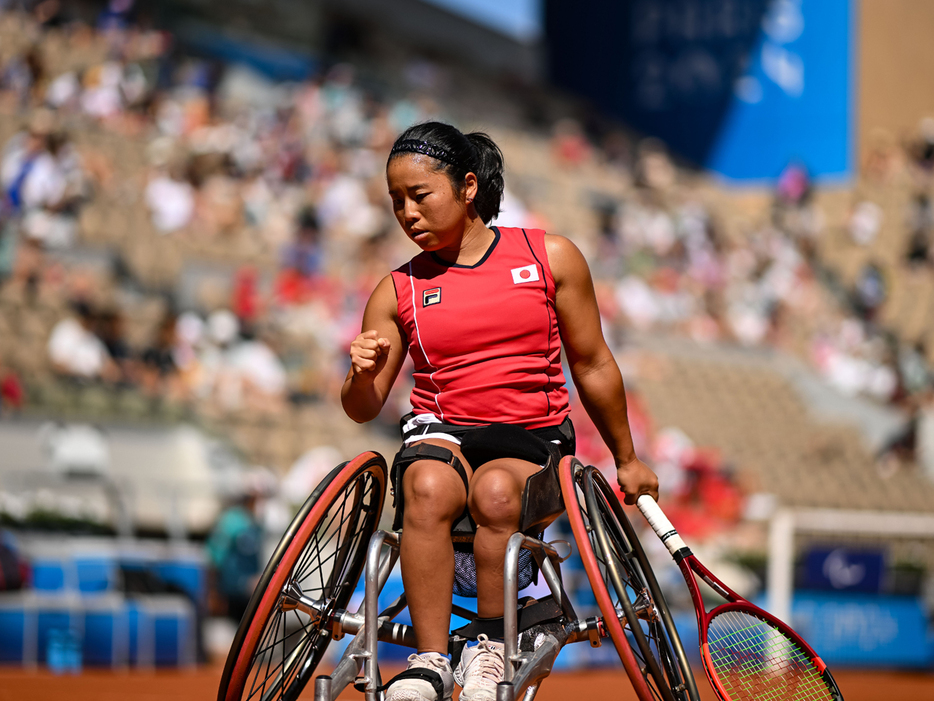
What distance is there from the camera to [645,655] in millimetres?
2697

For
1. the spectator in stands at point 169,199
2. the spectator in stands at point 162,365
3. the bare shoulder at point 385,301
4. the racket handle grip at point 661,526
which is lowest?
the racket handle grip at point 661,526

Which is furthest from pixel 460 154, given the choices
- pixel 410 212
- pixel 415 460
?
pixel 415 460

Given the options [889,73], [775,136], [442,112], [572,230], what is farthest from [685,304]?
[889,73]

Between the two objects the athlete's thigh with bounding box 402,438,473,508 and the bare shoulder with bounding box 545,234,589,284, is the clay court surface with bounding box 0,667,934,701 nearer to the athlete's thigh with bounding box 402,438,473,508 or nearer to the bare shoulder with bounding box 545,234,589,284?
the athlete's thigh with bounding box 402,438,473,508

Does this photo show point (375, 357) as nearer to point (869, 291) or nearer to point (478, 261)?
point (478, 261)

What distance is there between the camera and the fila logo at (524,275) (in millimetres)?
2994

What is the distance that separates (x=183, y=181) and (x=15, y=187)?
1836 millimetres

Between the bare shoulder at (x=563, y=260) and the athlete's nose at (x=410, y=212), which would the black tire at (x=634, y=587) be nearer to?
the bare shoulder at (x=563, y=260)

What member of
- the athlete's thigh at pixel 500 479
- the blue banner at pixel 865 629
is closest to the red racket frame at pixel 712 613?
the athlete's thigh at pixel 500 479

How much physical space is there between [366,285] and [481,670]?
8093 mm

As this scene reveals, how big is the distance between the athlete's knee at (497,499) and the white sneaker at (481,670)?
286 mm

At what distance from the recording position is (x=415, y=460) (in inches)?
112

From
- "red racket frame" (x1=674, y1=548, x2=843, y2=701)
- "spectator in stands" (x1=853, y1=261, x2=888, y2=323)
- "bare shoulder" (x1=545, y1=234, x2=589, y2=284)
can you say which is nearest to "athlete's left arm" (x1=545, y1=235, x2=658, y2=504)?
"bare shoulder" (x1=545, y1=234, x2=589, y2=284)

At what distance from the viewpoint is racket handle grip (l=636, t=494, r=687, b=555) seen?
2916mm
